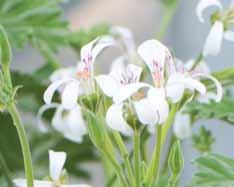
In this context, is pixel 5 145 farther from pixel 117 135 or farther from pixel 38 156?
pixel 117 135

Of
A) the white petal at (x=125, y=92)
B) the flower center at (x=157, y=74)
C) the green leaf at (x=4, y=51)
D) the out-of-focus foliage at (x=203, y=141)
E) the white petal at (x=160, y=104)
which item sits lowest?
the out-of-focus foliage at (x=203, y=141)

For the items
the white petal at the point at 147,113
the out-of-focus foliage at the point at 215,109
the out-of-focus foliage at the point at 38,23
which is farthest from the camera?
the out-of-focus foliage at the point at 38,23

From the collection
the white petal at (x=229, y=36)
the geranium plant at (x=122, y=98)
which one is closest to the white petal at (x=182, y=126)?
the geranium plant at (x=122, y=98)

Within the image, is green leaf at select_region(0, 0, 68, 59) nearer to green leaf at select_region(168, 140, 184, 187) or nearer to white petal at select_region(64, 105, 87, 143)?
white petal at select_region(64, 105, 87, 143)

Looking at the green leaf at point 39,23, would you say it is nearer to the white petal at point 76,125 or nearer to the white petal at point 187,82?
the white petal at point 76,125

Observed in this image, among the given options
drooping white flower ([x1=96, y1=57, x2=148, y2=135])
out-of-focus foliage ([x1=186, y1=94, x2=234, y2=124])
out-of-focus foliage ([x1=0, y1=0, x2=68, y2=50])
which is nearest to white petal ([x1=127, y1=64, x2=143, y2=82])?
drooping white flower ([x1=96, y1=57, x2=148, y2=135])

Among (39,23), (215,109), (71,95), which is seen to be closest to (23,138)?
(71,95)

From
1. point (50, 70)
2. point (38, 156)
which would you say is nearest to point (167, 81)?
point (50, 70)
